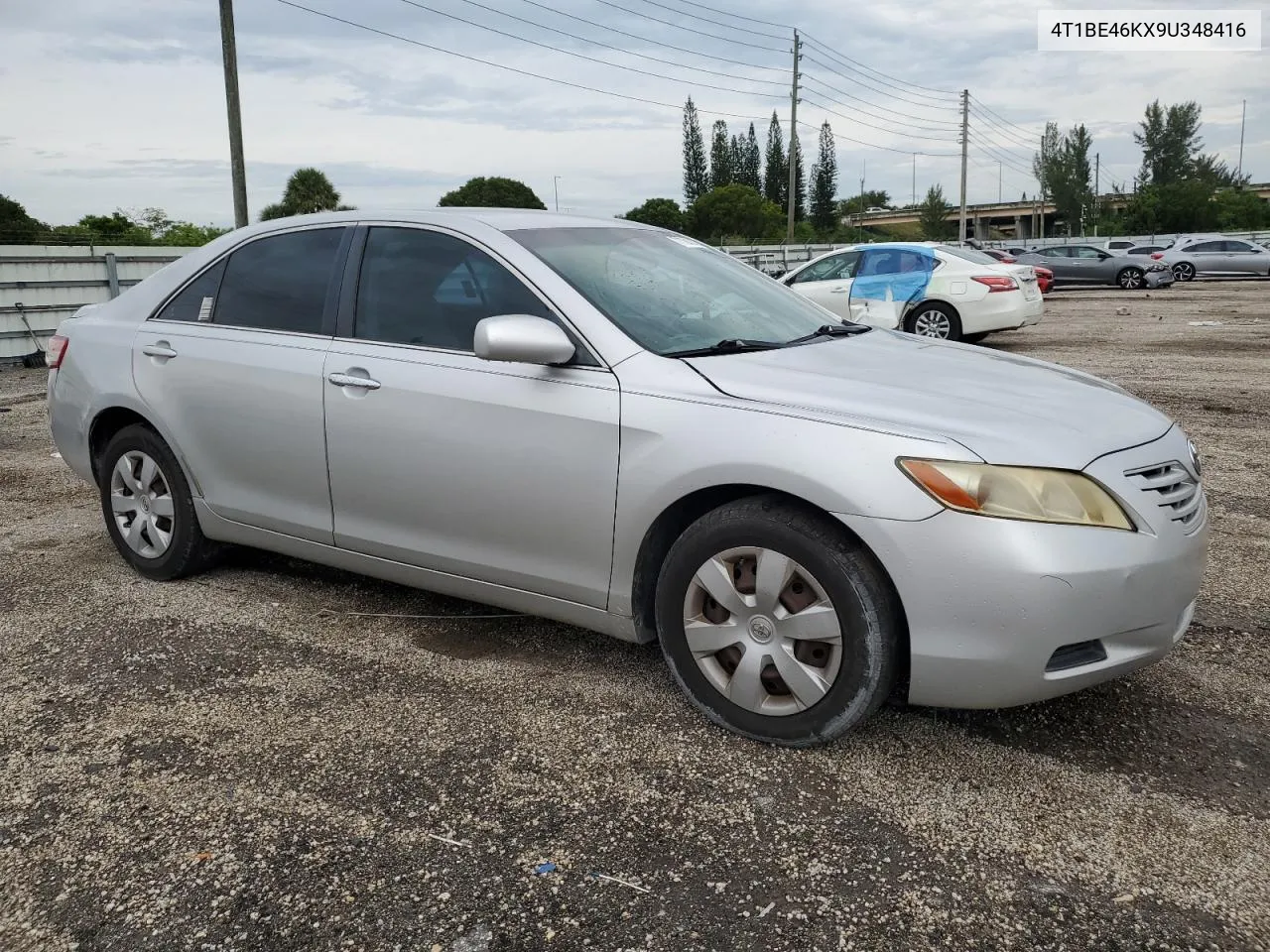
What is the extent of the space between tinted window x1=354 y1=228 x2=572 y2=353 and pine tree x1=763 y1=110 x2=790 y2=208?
3847 inches

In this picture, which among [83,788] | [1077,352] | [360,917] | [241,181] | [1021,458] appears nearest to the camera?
[360,917]

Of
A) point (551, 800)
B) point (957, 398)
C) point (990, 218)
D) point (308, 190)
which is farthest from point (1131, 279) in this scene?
point (990, 218)

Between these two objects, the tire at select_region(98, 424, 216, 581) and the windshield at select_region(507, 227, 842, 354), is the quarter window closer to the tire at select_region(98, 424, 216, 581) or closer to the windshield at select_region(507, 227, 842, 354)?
the windshield at select_region(507, 227, 842, 354)

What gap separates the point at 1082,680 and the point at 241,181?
63.9 feet

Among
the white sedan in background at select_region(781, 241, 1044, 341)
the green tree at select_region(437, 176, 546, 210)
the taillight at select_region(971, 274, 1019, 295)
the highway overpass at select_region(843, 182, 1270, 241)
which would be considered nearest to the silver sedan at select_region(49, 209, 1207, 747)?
the white sedan in background at select_region(781, 241, 1044, 341)

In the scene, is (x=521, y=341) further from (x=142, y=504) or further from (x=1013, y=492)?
(x=142, y=504)

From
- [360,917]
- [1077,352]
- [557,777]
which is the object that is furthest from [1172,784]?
[1077,352]

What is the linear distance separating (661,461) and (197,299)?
96.3 inches

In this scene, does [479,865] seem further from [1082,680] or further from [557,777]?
[1082,680]

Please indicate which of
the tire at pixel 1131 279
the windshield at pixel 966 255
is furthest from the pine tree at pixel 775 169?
Result: the windshield at pixel 966 255

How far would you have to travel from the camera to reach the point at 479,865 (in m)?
2.49

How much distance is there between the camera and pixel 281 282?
4164 mm

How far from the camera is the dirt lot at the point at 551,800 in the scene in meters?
2.30

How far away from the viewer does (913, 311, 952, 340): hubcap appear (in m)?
13.4
